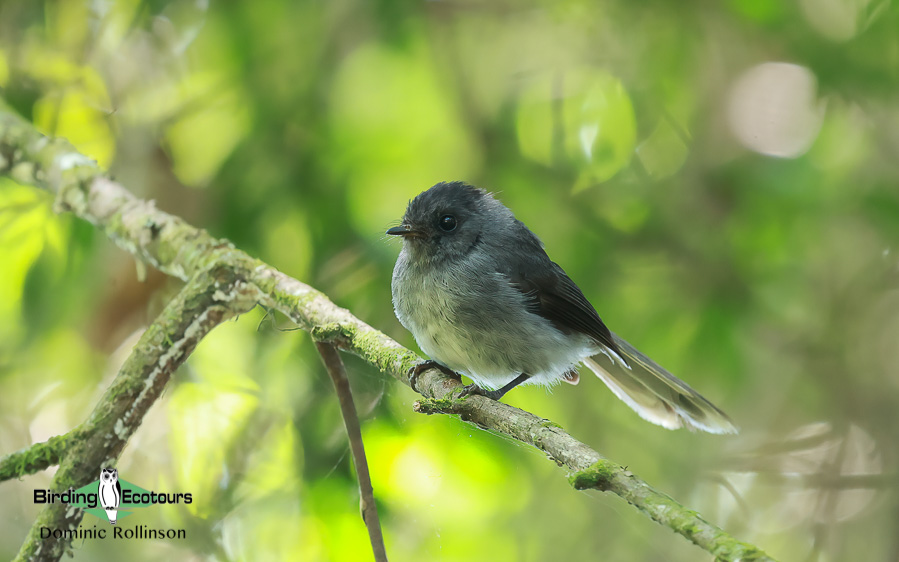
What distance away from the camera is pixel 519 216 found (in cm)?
378

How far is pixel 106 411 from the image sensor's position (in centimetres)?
227

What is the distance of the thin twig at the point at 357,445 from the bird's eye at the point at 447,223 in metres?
0.80

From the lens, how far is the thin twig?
2.29 m

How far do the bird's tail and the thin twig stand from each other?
47.6 inches

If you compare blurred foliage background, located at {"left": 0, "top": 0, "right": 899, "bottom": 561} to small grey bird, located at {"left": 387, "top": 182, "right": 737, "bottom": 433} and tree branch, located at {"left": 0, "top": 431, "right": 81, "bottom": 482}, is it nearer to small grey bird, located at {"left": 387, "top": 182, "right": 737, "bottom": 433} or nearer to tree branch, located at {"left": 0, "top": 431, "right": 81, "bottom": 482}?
small grey bird, located at {"left": 387, "top": 182, "right": 737, "bottom": 433}

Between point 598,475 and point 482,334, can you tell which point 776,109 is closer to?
point 482,334

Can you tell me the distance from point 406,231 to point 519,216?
0.95 m

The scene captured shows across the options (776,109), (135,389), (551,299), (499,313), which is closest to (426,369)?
(499,313)

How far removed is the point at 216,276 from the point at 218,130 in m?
1.57

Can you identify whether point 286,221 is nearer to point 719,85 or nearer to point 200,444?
point 200,444

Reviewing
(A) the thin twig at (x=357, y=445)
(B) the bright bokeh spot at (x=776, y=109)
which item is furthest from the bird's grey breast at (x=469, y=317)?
(B) the bright bokeh spot at (x=776, y=109)

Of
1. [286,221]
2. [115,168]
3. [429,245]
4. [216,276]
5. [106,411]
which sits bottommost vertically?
[106,411]

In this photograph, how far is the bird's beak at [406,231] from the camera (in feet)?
9.78

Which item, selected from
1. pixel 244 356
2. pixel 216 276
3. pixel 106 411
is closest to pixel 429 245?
pixel 216 276
